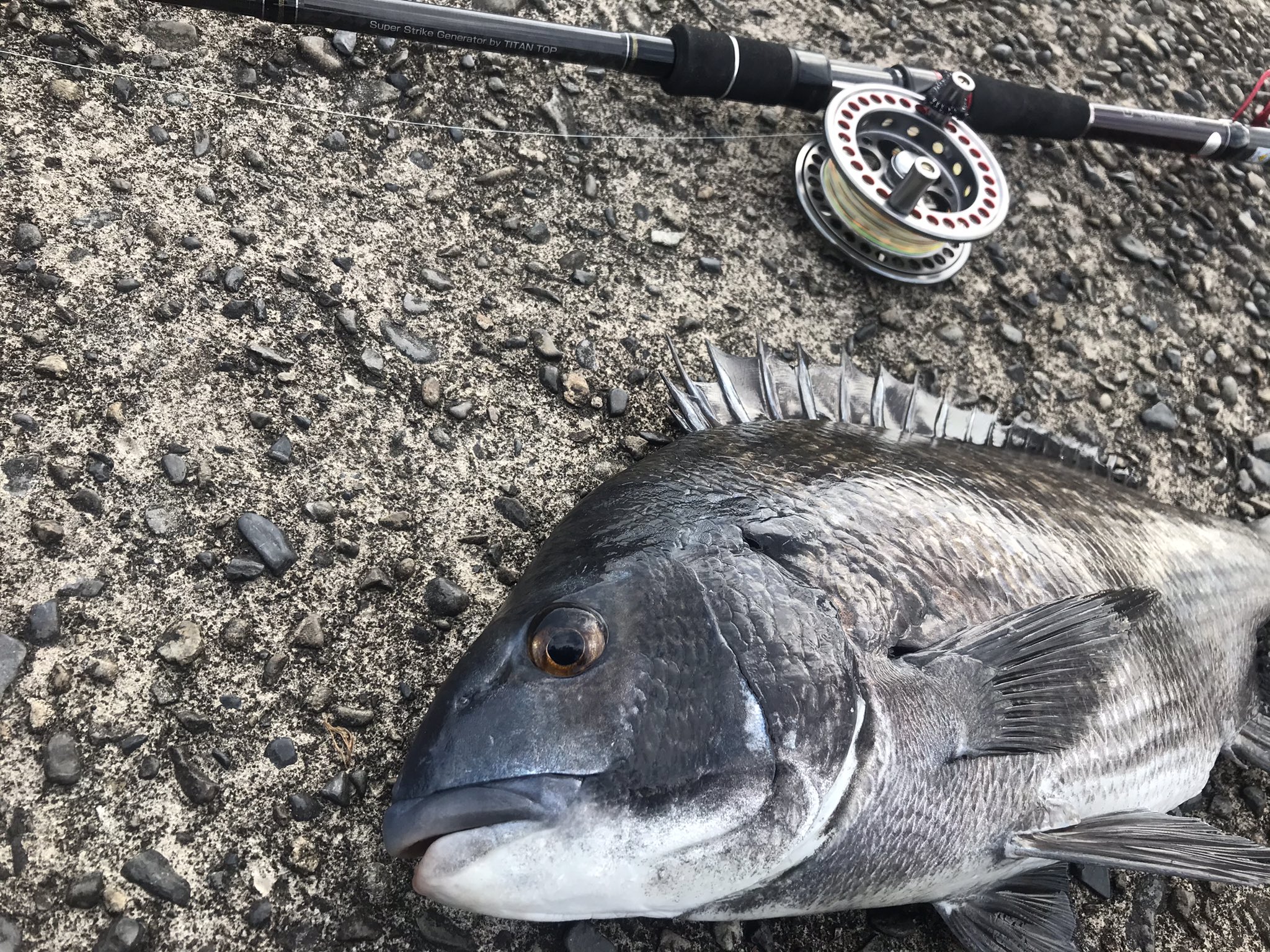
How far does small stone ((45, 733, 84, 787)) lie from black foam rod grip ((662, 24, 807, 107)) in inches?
97.6

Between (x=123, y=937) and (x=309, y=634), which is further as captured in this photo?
(x=309, y=634)

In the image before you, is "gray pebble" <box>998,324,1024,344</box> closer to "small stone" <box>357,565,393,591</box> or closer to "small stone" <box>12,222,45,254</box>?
"small stone" <box>357,565,393,591</box>

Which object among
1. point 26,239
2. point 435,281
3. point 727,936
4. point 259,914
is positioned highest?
point 26,239

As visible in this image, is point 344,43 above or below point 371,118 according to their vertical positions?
above

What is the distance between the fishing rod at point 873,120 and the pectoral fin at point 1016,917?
6.19ft

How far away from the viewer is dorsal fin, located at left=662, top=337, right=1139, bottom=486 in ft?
7.45

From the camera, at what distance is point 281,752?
1811mm

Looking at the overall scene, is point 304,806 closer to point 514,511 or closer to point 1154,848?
point 514,511

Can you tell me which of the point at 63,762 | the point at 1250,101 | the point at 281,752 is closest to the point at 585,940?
the point at 281,752

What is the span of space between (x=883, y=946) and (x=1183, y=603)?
1180mm

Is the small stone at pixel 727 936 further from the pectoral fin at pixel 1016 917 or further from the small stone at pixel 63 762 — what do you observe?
the small stone at pixel 63 762

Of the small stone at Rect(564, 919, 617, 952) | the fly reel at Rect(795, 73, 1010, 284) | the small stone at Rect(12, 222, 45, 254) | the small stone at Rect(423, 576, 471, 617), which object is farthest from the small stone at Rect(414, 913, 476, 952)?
the fly reel at Rect(795, 73, 1010, 284)

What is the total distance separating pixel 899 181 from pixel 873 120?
1.03 ft

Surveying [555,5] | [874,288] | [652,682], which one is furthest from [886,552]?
[555,5]
